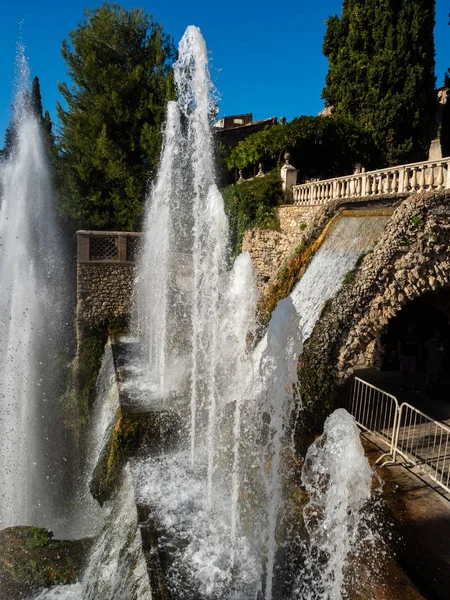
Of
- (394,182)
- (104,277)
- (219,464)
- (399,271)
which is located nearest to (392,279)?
(399,271)

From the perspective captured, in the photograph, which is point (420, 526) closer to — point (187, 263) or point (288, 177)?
point (187, 263)

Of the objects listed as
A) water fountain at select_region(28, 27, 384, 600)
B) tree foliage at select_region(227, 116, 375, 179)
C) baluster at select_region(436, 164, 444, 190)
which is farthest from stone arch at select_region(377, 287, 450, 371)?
tree foliage at select_region(227, 116, 375, 179)

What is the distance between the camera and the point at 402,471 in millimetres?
4945

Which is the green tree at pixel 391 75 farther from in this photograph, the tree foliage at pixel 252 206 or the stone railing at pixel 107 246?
the stone railing at pixel 107 246

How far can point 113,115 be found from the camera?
14.8 m

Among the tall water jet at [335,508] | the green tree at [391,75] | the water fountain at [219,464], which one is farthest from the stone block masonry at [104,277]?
the green tree at [391,75]

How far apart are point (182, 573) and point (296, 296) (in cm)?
452

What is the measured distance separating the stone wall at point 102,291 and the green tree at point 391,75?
10686mm

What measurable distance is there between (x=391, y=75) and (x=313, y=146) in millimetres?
4056

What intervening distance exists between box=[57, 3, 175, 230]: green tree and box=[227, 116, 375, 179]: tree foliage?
337 cm

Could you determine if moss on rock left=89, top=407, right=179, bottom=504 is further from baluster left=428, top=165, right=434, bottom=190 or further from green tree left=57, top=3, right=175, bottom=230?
green tree left=57, top=3, right=175, bottom=230

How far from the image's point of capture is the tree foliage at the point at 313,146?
15.8 m

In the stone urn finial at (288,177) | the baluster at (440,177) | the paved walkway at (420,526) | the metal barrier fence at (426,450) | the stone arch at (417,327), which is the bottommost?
the paved walkway at (420,526)

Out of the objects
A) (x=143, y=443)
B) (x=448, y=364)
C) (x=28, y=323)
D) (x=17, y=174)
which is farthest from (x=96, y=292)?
(x=448, y=364)
